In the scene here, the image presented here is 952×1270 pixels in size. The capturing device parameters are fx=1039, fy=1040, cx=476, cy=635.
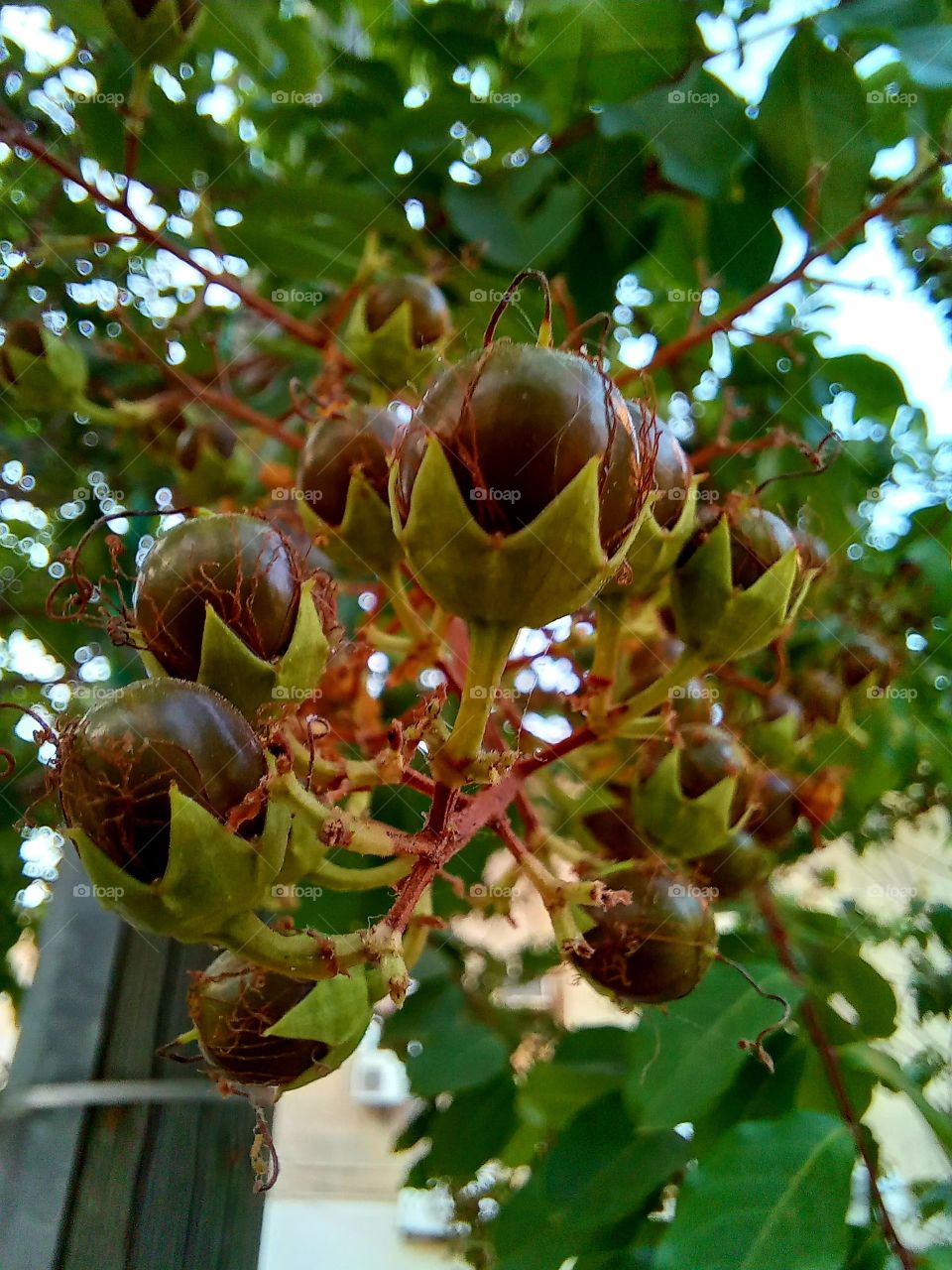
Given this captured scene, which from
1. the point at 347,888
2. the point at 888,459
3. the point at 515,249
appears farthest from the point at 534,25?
the point at 347,888

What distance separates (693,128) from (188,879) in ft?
3.29

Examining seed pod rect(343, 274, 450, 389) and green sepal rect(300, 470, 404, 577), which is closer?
green sepal rect(300, 470, 404, 577)

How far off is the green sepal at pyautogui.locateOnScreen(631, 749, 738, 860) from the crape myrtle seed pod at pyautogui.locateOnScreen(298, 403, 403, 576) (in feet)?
1.00

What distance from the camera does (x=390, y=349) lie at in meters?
1.20

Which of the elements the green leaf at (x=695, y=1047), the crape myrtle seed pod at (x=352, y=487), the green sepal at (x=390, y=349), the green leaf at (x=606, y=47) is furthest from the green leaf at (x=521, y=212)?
the green leaf at (x=695, y=1047)

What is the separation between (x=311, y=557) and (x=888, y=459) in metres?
1.09

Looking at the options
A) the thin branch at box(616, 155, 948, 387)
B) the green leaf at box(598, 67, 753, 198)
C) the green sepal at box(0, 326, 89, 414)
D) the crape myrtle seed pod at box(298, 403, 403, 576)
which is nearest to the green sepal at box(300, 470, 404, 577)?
the crape myrtle seed pod at box(298, 403, 403, 576)

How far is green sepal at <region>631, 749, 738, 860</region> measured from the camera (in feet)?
2.99

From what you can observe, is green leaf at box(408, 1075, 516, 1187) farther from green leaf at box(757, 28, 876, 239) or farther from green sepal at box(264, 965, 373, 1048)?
green leaf at box(757, 28, 876, 239)

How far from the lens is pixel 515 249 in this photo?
1351 millimetres

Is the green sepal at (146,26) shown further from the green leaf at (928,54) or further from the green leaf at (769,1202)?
the green leaf at (769,1202)

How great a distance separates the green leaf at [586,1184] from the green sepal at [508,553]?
2.19 ft

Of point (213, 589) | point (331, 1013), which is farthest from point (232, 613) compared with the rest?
point (331, 1013)

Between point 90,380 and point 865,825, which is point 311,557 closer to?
point 90,380
